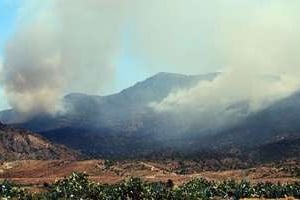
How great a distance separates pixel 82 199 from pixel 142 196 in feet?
60.2

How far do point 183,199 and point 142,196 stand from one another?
494 inches

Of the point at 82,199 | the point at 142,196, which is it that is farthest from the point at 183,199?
the point at 82,199

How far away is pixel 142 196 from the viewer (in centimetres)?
19912

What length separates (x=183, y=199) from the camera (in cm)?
19950

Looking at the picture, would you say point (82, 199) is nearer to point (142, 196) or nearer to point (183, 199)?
point (142, 196)

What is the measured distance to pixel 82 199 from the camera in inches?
7859

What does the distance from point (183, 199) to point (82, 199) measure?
3080 centimetres
